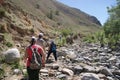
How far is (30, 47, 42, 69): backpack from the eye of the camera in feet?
33.2

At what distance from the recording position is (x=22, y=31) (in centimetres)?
2647

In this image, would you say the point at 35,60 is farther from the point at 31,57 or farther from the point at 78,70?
the point at 78,70

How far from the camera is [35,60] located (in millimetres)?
10156

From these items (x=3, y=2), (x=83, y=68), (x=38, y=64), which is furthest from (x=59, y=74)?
(x=3, y=2)

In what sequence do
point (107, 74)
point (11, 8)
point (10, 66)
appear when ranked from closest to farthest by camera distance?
point (107, 74) < point (10, 66) < point (11, 8)

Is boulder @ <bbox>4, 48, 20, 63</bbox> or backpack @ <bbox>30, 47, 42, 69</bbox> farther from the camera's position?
boulder @ <bbox>4, 48, 20, 63</bbox>

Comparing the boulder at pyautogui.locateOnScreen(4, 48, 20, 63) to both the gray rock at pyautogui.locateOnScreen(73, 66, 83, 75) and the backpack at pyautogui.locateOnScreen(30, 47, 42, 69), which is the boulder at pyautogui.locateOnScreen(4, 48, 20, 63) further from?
the backpack at pyautogui.locateOnScreen(30, 47, 42, 69)

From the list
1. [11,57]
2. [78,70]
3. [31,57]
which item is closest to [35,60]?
[31,57]

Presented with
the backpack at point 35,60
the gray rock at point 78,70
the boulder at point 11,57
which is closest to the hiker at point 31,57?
the backpack at point 35,60

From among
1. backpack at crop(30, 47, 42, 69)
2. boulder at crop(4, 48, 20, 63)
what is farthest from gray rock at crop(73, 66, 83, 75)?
backpack at crop(30, 47, 42, 69)

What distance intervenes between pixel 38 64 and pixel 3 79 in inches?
143

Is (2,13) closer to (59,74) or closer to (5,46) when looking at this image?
(5,46)

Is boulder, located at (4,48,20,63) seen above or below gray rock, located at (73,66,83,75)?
above

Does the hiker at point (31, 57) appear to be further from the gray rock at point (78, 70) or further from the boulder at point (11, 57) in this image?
the boulder at point (11, 57)
